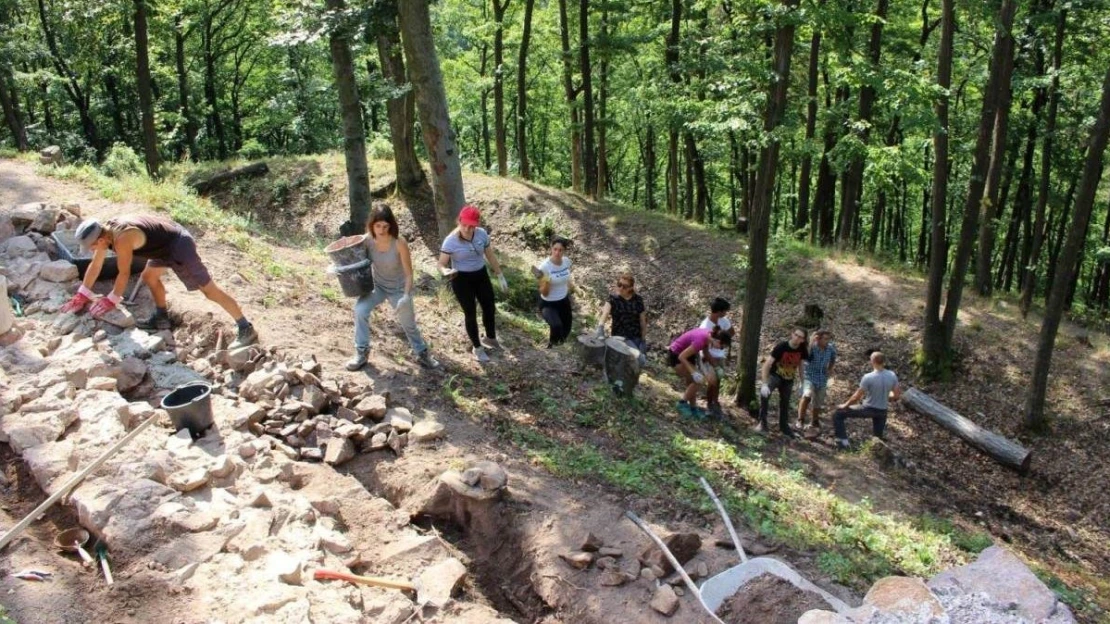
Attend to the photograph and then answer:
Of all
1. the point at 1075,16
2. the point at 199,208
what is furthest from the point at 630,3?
the point at 199,208

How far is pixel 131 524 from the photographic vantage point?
4543mm

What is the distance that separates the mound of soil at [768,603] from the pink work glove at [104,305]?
5.87m

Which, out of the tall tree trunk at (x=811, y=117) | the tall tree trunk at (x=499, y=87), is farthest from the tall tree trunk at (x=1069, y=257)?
the tall tree trunk at (x=499, y=87)

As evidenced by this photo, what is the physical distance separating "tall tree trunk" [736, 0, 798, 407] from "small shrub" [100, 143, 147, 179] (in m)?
10.1

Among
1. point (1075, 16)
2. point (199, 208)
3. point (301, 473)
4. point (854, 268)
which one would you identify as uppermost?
point (1075, 16)

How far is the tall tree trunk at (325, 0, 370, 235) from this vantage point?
1000cm

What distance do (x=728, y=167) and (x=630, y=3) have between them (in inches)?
510

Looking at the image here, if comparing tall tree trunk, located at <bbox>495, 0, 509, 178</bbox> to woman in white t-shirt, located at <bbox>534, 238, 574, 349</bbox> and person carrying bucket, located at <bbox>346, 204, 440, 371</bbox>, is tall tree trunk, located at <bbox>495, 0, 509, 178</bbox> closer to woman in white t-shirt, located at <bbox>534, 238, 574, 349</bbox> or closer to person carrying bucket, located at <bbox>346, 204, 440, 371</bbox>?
woman in white t-shirt, located at <bbox>534, 238, 574, 349</bbox>

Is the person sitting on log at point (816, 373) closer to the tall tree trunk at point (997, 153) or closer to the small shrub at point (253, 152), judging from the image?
the tall tree trunk at point (997, 153)

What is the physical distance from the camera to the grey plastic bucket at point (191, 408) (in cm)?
560

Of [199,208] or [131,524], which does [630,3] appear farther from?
[131,524]

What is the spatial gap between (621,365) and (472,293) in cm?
191

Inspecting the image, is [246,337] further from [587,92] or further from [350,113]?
[587,92]

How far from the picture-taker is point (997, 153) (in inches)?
511
